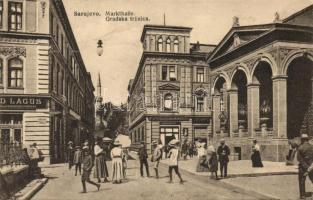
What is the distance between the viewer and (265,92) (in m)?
29.3

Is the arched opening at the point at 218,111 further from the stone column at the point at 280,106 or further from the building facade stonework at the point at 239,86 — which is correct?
the stone column at the point at 280,106

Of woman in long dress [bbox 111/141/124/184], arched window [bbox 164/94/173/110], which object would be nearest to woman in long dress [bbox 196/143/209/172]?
woman in long dress [bbox 111/141/124/184]

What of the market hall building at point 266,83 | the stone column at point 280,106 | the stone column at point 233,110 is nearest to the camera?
the stone column at point 280,106

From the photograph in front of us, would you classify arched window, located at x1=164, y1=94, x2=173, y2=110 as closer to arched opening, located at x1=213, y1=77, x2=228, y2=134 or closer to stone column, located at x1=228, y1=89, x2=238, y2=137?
arched opening, located at x1=213, y1=77, x2=228, y2=134

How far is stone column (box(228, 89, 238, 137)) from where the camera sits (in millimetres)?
29797

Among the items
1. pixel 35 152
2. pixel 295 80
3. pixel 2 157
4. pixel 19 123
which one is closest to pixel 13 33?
pixel 19 123

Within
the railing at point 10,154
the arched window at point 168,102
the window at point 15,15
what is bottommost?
the railing at point 10,154

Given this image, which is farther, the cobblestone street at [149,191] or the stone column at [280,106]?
the stone column at [280,106]

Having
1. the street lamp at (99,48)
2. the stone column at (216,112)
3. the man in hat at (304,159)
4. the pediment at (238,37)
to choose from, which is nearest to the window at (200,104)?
the stone column at (216,112)

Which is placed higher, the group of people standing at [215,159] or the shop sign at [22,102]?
the shop sign at [22,102]

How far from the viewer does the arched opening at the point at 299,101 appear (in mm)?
27172

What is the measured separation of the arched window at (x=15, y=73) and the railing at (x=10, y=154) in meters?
9.01

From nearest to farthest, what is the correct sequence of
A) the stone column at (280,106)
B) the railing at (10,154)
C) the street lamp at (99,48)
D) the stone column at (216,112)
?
1. the railing at (10,154)
2. the street lamp at (99,48)
3. the stone column at (280,106)
4. the stone column at (216,112)

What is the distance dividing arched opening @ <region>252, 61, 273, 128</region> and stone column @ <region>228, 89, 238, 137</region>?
5.79ft
